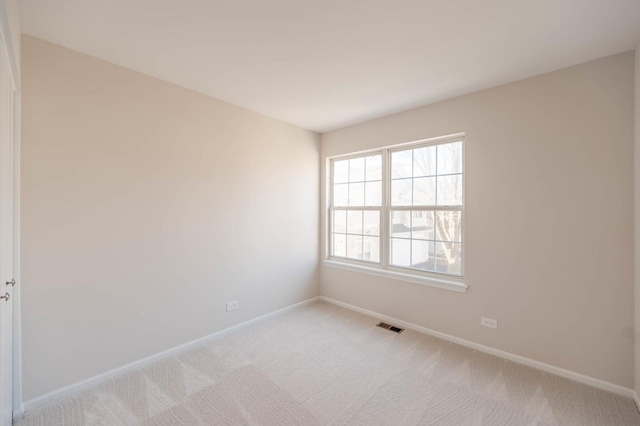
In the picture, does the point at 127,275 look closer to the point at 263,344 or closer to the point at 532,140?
the point at 263,344

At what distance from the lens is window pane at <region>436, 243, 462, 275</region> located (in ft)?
9.85

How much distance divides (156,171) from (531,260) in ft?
11.6

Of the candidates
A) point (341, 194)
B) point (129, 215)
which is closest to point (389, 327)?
point (341, 194)

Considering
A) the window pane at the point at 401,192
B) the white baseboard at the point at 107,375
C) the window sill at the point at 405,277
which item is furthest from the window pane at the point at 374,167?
the white baseboard at the point at 107,375

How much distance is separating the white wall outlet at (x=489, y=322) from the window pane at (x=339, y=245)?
6.22ft

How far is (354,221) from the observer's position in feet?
13.2

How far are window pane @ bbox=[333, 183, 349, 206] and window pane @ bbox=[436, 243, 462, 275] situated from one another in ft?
4.91

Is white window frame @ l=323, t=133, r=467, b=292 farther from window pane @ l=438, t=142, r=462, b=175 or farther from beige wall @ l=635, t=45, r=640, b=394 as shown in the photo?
beige wall @ l=635, t=45, r=640, b=394

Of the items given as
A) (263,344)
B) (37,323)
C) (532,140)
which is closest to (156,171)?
(37,323)

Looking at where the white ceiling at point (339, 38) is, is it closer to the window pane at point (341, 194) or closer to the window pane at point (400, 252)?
the window pane at point (341, 194)

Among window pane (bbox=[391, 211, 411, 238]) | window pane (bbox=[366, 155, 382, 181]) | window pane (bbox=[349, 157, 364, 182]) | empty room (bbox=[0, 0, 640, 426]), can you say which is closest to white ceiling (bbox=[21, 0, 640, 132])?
empty room (bbox=[0, 0, 640, 426])

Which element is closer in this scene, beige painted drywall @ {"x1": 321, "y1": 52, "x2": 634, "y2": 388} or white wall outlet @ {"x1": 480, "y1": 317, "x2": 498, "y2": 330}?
beige painted drywall @ {"x1": 321, "y1": 52, "x2": 634, "y2": 388}

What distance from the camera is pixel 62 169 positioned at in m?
2.07

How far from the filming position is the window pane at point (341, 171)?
162 inches
